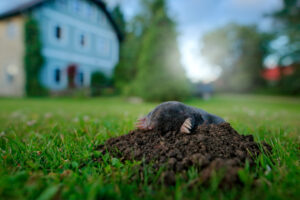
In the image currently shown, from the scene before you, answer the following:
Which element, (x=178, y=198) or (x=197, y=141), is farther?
(x=197, y=141)

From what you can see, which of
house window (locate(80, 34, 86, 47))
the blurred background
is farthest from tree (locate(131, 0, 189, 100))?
house window (locate(80, 34, 86, 47))

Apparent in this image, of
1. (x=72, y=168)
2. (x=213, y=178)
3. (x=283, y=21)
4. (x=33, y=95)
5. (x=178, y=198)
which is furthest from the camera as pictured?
(x=283, y=21)

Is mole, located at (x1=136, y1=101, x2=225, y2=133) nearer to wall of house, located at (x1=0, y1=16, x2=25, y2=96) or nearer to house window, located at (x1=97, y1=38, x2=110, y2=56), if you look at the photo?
wall of house, located at (x1=0, y1=16, x2=25, y2=96)

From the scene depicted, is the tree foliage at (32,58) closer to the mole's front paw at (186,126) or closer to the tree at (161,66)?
the tree at (161,66)

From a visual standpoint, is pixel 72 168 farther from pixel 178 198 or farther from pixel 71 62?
pixel 71 62

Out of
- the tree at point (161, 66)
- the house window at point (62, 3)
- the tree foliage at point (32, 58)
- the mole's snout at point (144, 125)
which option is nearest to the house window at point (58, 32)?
the tree foliage at point (32, 58)

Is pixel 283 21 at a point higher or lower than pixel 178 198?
higher

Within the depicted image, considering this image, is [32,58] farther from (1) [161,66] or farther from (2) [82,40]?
(1) [161,66]

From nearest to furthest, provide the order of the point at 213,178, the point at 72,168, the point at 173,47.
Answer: the point at 213,178 < the point at 72,168 < the point at 173,47

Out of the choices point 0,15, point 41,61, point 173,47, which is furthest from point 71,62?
point 173,47
